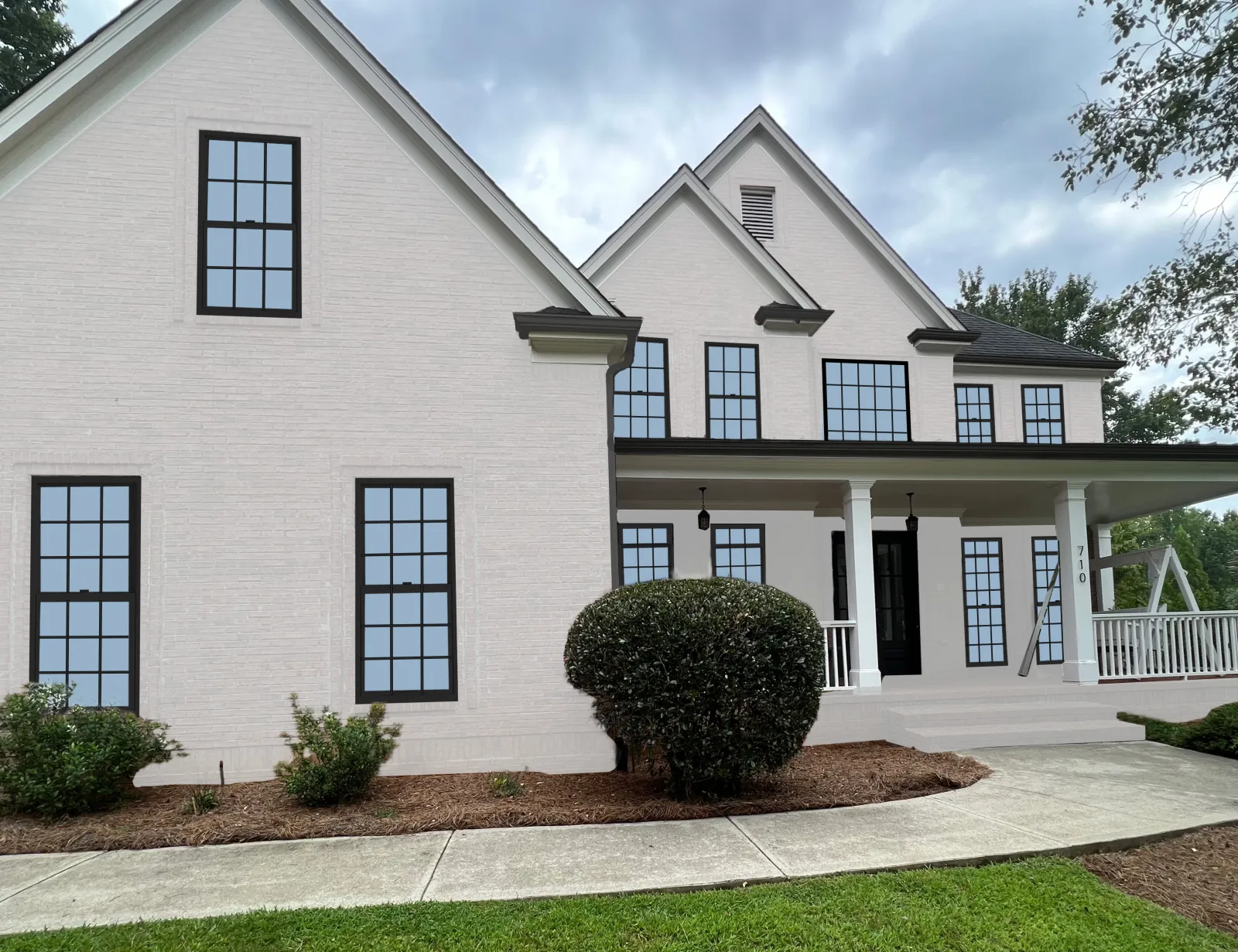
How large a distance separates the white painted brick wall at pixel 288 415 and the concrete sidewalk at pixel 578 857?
2.36 meters

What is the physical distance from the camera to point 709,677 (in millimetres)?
6777

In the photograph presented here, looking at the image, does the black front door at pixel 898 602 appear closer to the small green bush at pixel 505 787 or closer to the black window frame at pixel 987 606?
the black window frame at pixel 987 606

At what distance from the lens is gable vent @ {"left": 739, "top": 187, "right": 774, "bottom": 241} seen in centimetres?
1491

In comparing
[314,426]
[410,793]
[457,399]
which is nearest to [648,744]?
[410,793]

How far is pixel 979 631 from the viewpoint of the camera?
1466 cm

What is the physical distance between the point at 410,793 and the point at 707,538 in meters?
6.81

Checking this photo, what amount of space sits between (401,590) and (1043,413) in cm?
1257

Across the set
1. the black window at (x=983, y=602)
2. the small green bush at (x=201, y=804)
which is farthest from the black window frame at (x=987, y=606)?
the small green bush at (x=201, y=804)

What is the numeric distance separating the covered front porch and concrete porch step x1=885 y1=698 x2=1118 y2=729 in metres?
0.04

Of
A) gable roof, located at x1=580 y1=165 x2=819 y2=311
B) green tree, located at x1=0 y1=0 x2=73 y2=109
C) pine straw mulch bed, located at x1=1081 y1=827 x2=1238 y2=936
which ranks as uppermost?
green tree, located at x1=0 y1=0 x2=73 y2=109

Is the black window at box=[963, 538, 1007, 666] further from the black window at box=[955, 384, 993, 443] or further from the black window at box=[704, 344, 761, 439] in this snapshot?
the black window at box=[704, 344, 761, 439]

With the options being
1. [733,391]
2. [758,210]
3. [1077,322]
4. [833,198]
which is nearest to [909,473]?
[733,391]

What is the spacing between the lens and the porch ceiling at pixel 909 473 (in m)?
10.9

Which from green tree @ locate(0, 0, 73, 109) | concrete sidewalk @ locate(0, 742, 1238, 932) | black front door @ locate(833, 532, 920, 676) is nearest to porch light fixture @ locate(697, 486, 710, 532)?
black front door @ locate(833, 532, 920, 676)
